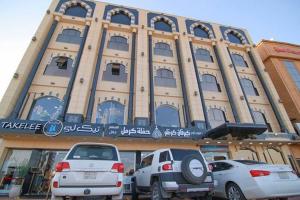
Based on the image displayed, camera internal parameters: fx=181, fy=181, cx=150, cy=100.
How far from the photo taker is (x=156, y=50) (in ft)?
60.4

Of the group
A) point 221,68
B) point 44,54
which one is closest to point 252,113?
point 221,68

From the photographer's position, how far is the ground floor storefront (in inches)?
393

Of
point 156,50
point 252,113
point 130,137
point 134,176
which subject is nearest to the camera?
point 134,176

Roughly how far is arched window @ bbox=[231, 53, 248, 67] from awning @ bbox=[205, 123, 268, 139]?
10889 mm

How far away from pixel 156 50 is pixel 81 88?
28.4 feet

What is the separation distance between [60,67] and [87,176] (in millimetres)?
12658

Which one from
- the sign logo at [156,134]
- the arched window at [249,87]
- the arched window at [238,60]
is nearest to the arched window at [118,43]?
the sign logo at [156,134]

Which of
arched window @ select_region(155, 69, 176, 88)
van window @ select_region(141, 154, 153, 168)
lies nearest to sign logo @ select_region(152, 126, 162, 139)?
van window @ select_region(141, 154, 153, 168)

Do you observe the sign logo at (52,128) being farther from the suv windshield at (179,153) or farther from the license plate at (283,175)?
the license plate at (283,175)

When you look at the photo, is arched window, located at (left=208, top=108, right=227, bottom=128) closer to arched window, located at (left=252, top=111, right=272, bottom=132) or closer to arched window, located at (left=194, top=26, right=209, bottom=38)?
arched window, located at (left=252, top=111, right=272, bottom=132)

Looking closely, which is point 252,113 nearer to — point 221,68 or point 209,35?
point 221,68

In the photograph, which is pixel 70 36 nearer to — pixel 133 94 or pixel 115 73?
pixel 115 73

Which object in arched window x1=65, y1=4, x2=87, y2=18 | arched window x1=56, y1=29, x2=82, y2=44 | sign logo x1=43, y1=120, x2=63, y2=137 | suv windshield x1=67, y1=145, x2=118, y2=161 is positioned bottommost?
suv windshield x1=67, y1=145, x2=118, y2=161

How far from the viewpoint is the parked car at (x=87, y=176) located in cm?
456
